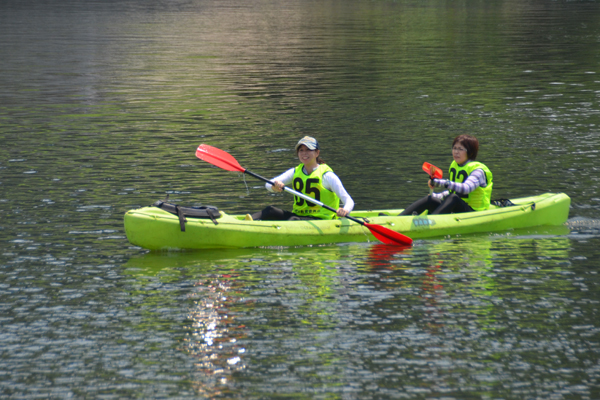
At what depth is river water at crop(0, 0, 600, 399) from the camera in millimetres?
6770

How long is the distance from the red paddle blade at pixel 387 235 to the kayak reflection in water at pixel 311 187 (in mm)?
377

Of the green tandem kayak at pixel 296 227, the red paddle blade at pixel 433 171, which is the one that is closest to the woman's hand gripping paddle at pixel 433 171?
the red paddle blade at pixel 433 171

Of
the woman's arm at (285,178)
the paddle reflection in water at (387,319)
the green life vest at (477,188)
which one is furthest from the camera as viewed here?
the green life vest at (477,188)

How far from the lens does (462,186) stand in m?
10.7

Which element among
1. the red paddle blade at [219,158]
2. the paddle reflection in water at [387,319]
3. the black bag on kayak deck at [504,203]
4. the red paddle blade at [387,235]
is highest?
the red paddle blade at [219,158]

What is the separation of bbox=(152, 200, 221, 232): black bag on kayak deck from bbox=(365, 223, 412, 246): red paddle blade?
178cm

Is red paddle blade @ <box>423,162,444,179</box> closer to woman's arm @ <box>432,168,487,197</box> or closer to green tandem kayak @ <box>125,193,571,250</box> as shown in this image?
woman's arm @ <box>432,168,487,197</box>

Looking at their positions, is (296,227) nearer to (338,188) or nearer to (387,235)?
(338,188)

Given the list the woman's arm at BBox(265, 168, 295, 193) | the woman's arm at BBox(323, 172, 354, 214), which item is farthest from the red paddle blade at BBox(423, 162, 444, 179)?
the woman's arm at BBox(265, 168, 295, 193)

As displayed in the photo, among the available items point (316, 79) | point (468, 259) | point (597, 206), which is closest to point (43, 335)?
point (468, 259)

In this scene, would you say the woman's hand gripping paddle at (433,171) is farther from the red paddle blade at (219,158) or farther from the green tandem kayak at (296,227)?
the red paddle blade at (219,158)

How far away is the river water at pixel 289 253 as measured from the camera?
6770 mm

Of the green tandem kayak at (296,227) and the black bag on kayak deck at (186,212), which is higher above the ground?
the black bag on kayak deck at (186,212)

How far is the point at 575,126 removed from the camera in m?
18.6
